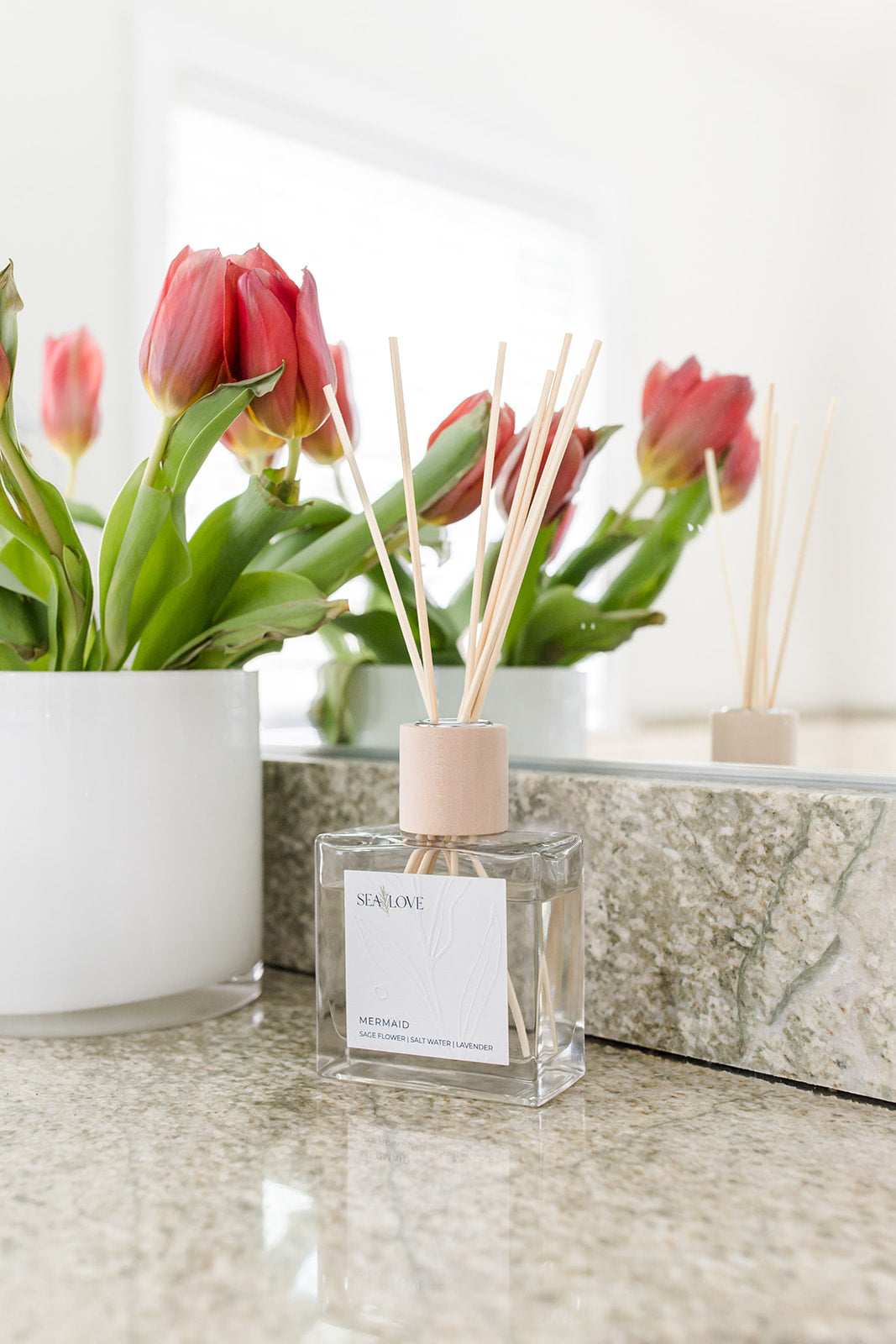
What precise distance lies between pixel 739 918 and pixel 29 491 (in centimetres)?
37

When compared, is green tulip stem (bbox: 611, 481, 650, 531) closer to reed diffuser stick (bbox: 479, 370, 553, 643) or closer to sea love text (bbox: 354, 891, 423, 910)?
reed diffuser stick (bbox: 479, 370, 553, 643)

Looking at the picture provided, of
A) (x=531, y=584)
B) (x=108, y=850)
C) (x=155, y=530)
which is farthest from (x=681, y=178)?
(x=108, y=850)

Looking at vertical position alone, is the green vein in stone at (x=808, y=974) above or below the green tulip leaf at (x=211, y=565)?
below

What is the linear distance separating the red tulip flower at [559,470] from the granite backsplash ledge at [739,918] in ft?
0.47

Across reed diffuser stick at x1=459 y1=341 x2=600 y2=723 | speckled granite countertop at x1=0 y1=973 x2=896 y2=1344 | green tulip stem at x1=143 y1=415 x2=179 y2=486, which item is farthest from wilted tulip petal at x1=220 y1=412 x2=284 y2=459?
speckled granite countertop at x1=0 y1=973 x2=896 y2=1344

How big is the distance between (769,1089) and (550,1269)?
0.18 m

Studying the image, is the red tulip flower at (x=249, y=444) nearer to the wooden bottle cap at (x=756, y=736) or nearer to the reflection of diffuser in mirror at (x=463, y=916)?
the reflection of diffuser in mirror at (x=463, y=916)

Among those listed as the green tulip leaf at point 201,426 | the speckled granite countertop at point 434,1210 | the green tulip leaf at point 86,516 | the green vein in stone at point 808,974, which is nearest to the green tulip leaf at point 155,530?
the green tulip leaf at point 201,426

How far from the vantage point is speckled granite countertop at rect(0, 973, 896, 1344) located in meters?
0.30

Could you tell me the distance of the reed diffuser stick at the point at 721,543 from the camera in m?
0.58

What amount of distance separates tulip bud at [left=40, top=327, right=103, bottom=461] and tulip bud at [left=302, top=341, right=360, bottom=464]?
6.8 inches

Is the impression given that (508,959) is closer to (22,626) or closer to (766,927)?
(766,927)

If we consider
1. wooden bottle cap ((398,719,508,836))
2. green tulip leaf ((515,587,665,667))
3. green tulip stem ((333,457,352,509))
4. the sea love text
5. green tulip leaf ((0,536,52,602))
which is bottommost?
the sea love text

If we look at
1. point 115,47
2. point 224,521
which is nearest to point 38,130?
point 115,47
